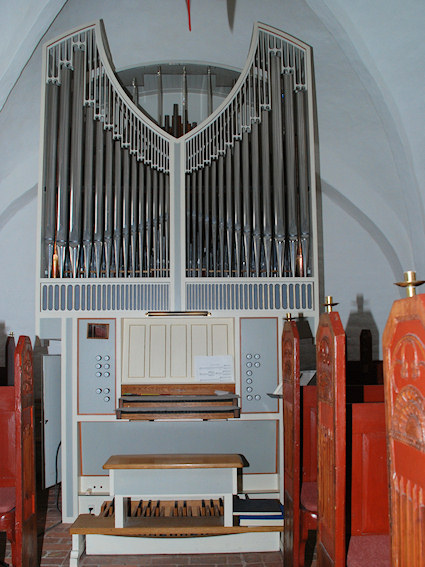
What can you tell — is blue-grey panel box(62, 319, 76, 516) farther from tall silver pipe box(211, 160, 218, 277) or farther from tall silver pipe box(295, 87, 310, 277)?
tall silver pipe box(295, 87, 310, 277)

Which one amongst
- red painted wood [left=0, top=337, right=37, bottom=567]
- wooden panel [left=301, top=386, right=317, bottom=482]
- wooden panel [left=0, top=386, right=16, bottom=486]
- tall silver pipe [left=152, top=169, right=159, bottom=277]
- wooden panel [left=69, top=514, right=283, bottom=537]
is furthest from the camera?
tall silver pipe [left=152, top=169, right=159, bottom=277]

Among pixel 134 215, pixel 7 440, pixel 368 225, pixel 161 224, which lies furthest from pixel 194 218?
pixel 368 225

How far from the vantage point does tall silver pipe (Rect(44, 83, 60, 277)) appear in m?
5.21

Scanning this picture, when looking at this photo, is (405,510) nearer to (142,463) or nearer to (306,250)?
(142,463)

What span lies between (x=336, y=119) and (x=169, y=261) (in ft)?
11.3

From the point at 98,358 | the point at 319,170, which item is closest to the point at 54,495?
the point at 98,358

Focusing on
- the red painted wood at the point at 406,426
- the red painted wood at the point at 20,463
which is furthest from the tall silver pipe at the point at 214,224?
the red painted wood at the point at 406,426

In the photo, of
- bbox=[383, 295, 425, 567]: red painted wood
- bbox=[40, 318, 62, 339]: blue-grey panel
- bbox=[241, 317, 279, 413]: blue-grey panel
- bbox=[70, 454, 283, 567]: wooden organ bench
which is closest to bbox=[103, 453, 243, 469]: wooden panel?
bbox=[70, 454, 283, 567]: wooden organ bench

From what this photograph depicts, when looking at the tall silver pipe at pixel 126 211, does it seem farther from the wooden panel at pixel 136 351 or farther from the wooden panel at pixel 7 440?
the wooden panel at pixel 7 440

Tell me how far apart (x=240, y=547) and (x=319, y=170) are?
17.7 ft

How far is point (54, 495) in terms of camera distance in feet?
19.2

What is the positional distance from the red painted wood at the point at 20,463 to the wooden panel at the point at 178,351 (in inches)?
67.0

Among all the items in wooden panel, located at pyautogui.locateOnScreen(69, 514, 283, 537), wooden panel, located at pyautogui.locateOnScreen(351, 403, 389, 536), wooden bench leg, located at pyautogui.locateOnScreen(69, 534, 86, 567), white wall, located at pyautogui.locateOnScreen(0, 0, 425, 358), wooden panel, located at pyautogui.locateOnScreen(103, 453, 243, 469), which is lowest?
wooden bench leg, located at pyautogui.locateOnScreen(69, 534, 86, 567)

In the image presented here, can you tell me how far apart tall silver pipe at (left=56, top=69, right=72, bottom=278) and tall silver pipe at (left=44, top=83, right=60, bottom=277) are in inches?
1.9
